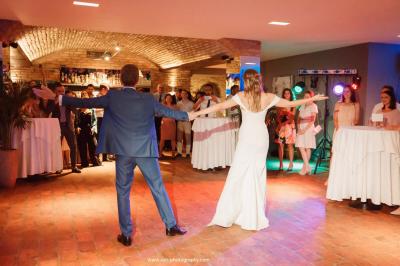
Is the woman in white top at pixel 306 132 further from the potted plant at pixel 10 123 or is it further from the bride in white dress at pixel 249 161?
the potted plant at pixel 10 123

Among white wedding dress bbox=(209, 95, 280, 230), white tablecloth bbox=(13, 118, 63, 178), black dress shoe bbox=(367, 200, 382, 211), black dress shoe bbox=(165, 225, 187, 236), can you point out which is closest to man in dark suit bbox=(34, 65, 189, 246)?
black dress shoe bbox=(165, 225, 187, 236)

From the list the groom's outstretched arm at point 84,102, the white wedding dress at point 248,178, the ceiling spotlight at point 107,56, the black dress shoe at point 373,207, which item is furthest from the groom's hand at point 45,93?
the ceiling spotlight at point 107,56

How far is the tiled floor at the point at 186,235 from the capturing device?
137 inches

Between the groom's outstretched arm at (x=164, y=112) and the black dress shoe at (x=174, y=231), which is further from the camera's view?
the black dress shoe at (x=174, y=231)

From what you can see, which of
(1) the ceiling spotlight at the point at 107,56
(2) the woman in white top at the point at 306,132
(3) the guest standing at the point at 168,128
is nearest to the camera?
(2) the woman in white top at the point at 306,132

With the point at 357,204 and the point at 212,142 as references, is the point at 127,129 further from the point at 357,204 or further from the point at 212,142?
the point at 212,142

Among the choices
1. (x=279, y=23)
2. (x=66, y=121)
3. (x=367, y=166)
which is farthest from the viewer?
(x=66, y=121)

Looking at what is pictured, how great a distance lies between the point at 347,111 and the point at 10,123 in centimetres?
566

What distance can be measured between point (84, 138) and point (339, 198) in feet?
17.8

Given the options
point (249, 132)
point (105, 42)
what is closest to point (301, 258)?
point (249, 132)

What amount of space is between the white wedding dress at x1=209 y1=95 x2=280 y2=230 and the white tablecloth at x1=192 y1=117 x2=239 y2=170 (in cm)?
355

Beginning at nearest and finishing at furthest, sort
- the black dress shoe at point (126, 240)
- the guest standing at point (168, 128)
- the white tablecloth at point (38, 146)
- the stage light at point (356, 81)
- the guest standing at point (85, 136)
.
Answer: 1. the black dress shoe at point (126, 240)
2. the white tablecloth at point (38, 146)
3. the guest standing at point (85, 136)
4. the stage light at point (356, 81)
5. the guest standing at point (168, 128)

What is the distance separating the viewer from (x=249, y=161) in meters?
4.16

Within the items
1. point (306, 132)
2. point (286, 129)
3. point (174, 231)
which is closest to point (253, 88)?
point (174, 231)
